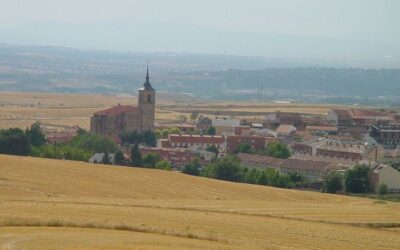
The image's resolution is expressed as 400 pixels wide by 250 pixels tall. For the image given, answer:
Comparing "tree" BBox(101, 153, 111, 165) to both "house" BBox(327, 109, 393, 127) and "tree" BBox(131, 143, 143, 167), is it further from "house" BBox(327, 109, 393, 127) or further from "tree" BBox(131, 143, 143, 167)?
"house" BBox(327, 109, 393, 127)

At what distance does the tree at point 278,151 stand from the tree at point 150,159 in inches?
449

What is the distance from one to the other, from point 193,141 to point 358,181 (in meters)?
29.2

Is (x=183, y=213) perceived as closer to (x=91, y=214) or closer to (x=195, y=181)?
(x=91, y=214)

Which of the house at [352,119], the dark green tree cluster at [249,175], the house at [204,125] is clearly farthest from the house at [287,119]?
the dark green tree cluster at [249,175]

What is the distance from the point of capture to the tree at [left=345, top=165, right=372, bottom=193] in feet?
166

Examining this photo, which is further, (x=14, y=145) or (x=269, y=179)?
(x=14, y=145)

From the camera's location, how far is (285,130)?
95.8m

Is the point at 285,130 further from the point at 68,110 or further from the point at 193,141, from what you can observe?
the point at 68,110

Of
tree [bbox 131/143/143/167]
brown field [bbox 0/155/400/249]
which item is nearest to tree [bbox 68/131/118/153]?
tree [bbox 131/143/143/167]

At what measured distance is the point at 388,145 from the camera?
278 feet

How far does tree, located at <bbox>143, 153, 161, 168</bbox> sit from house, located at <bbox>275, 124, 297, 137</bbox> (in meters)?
31.4

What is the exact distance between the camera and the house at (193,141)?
7744 centimetres

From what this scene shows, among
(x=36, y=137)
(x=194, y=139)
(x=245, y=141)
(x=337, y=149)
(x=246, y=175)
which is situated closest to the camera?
(x=246, y=175)

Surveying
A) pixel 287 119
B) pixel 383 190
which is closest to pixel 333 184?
pixel 383 190
